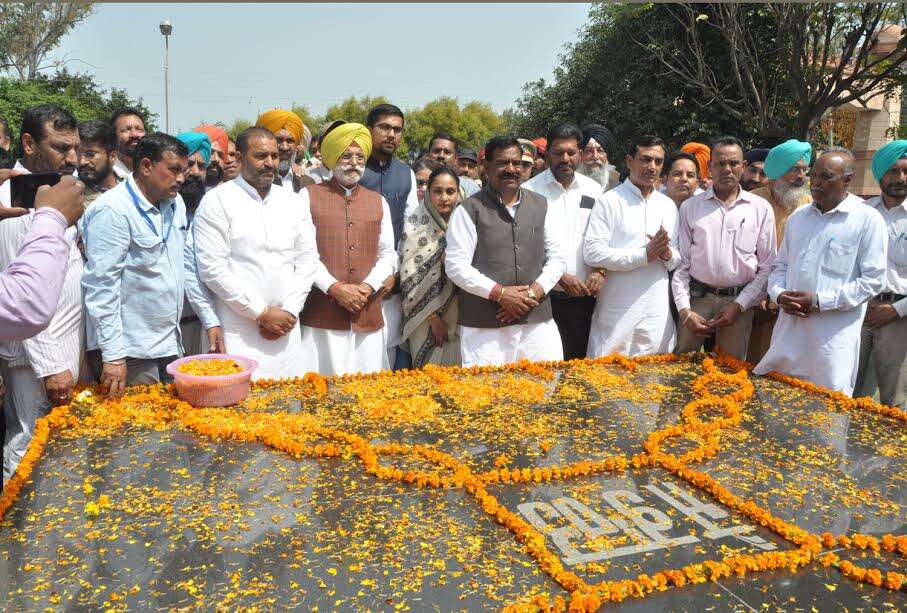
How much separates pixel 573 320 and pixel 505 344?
995 mm

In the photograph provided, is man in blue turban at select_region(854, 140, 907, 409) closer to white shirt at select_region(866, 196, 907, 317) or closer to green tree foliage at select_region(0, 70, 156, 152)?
white shirt at select_region(866, 196, 907, 317)

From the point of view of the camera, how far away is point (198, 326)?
4.63m

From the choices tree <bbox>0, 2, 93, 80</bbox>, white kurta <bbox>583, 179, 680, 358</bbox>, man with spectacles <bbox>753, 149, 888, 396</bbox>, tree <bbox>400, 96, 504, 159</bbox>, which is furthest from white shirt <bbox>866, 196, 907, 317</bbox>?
tree <bbox>400, 96, 504, 159</bbox>

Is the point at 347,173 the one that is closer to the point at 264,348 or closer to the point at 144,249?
the point at 264,348

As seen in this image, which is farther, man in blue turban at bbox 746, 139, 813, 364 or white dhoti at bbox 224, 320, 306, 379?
man in blue turban at bbox 746, 139, 813, 364

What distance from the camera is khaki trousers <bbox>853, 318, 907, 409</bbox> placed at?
459 centimetres

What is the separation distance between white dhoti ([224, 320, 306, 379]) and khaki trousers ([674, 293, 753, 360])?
2698 mm

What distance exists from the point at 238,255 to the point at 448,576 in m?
2.73

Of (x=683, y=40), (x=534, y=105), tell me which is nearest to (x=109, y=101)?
(x=534, y=105)

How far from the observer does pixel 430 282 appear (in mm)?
4773

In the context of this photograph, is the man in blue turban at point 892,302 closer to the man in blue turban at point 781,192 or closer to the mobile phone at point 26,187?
the man in blue turban at point 781,192

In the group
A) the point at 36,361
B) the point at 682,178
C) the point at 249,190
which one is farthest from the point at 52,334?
the point at 682,178

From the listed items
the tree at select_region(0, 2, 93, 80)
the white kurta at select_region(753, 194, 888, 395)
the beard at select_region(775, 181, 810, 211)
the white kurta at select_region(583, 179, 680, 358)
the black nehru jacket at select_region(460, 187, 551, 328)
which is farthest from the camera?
the tree at select_region(0, 2, 93, 80)

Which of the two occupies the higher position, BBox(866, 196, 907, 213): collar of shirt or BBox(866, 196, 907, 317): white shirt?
BBox(866, 196, 907, 213): collar of shirt
